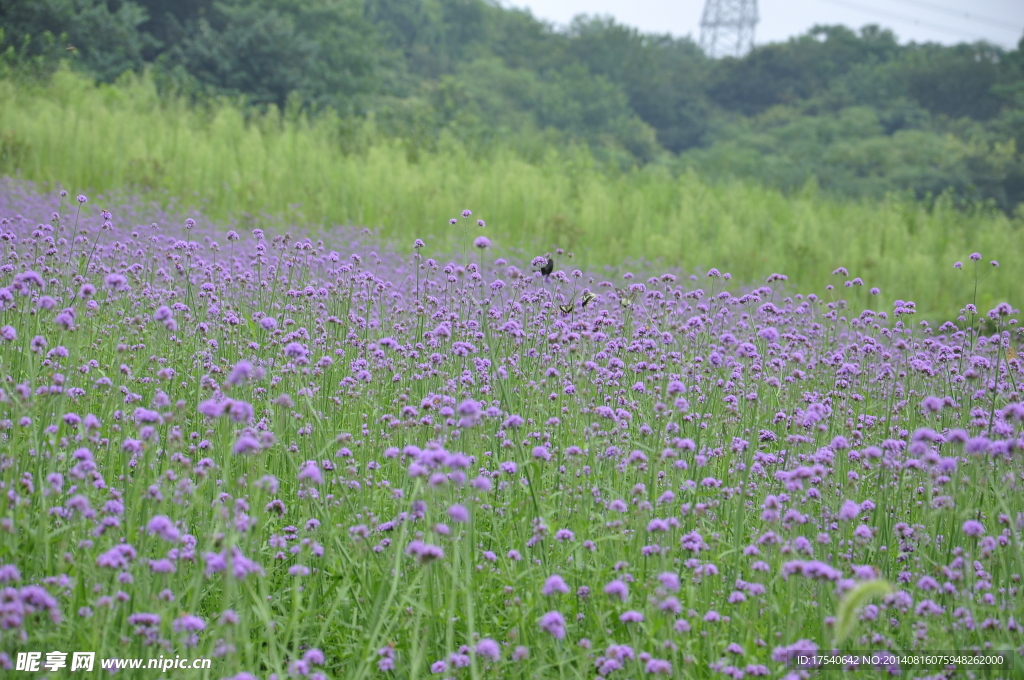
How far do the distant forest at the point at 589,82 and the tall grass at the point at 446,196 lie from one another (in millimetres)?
2357

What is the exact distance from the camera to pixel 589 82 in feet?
98.2

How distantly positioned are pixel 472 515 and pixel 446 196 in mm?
9538

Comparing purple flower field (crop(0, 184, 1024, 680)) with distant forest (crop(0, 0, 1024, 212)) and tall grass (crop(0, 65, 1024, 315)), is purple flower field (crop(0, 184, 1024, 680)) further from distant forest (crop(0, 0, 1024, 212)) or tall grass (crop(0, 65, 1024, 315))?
distant forest (crop(0, 0, 1024, 212))

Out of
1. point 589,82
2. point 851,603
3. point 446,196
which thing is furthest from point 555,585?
point 589,82

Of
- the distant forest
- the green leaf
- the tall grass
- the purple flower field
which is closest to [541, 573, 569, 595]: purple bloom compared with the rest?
the purple flower field

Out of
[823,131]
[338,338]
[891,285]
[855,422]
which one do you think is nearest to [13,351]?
[338,338]

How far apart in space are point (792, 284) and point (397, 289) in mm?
6179

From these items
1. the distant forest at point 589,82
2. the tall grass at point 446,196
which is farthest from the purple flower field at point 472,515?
the distant forest at point 589,82

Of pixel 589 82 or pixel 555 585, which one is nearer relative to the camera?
pixel 555 585

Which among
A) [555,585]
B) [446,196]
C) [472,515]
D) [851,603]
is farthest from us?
[446,196]

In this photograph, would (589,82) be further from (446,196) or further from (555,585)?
(555,585)

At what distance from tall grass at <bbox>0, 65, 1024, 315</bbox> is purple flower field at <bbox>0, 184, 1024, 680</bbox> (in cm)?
616

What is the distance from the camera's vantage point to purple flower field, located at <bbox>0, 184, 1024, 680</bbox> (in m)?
2.11

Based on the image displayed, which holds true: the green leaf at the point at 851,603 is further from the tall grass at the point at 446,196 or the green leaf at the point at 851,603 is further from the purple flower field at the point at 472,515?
→ the tall grass at the point at 446,196
